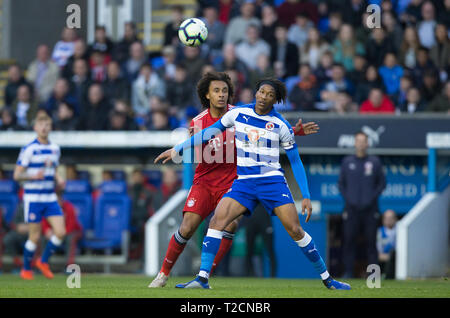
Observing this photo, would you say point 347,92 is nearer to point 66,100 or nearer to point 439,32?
point 439,32

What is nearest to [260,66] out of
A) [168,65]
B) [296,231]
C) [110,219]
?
[168,65]

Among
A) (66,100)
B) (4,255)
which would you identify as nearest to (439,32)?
(66,100)

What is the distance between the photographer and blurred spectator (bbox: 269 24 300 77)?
16453mm

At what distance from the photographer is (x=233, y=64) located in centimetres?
1605

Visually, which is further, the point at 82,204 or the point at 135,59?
the point at 135,59

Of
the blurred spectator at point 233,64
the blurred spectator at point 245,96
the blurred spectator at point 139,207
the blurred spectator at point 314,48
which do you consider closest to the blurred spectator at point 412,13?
the blurred spectator at point 314,48

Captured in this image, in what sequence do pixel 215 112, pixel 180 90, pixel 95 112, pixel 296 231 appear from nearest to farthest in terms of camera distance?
pixel 296 231 < pixel 215 112 < pixel 180 90 < pixel 95 112

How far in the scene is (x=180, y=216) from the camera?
15.3 meters

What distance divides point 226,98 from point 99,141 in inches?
258

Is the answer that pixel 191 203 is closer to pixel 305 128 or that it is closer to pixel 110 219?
pixel 305 128

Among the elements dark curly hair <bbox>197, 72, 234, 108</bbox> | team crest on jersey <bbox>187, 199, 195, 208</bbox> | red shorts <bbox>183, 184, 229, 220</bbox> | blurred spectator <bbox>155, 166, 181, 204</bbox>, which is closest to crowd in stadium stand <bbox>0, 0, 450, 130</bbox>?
blurred spectator <bbox>155, 166, 181, 204</bbox>

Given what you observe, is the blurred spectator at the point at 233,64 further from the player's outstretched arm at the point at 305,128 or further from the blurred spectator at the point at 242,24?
the player's outstretched arm at the point at 305,128

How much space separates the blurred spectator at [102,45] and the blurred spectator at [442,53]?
592cm

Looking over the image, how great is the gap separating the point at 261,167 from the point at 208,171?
0.92m
